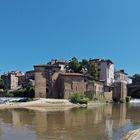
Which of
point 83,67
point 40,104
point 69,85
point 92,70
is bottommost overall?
point 40,104

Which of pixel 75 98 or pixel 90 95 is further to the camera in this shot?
pixel 90 95

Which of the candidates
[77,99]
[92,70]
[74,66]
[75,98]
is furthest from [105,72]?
[75,98]

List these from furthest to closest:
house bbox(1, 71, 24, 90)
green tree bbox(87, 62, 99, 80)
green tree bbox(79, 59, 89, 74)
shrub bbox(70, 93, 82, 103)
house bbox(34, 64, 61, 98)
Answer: house bbox(1, 71, 24, 90)
green tree bbox(79, 59, 89, 74)
green tree bbox(87, 62, 99, 80)
house bbox(34, 64, 61, 98)
shrub bbox(70, 93, 82, 103)

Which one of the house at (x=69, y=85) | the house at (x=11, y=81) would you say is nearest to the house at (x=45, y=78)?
the house at (x=69, y=85)

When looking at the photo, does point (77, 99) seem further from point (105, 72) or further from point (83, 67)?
point (105, 72)

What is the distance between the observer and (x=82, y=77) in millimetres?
95938

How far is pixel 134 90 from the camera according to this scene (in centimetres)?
14288

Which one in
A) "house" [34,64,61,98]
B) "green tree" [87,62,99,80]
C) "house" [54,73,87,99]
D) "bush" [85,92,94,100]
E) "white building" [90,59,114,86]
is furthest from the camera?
"white building" [90,59,114,86]

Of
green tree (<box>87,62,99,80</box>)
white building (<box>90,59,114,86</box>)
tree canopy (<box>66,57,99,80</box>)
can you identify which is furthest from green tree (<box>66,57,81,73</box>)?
white building (<box>90,59,114,86</box>)

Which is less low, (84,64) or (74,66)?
(84,64)

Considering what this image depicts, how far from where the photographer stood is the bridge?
5534 inches

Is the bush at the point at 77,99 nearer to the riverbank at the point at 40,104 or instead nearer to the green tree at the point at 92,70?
the riverbank at the point at 40,104

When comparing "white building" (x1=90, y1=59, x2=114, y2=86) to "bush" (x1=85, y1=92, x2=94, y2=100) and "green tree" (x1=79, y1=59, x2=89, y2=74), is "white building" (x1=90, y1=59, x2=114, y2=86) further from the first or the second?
"bush" (x1=85, y1=92, x2=94, y2=100)

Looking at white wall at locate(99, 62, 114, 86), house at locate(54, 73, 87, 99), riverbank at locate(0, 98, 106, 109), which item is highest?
white wall at locate(99, 62, 114, 86)
